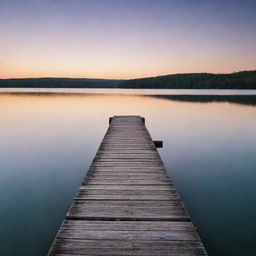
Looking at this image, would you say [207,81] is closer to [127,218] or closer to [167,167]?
[167,167]

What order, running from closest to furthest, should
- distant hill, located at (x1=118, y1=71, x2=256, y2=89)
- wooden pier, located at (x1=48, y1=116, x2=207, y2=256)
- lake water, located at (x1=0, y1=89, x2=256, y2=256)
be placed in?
wooden pier, located at (x1=48, y1=116, x2=207, y2=256)
lake water, located at (x1=0, y1=89, x2=256, y2=256)
distant hill, located at (x1=118, y1=71, x2=256, y2=89)

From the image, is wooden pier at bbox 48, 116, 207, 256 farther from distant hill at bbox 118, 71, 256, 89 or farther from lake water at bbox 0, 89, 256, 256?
distant hill at bbox 118, 71, 256, 89

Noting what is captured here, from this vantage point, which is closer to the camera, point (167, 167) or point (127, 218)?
point (127, 218)

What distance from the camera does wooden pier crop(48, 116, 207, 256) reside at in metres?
2.42

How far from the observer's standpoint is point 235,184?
268 inches

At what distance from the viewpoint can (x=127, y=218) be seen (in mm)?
2994

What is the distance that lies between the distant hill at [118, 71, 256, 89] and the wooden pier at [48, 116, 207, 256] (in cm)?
9168

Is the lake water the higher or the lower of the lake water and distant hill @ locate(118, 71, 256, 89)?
the lower

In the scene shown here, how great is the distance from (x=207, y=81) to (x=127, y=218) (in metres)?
95.9

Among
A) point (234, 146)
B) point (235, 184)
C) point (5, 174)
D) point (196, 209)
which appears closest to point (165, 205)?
point (196, 209)

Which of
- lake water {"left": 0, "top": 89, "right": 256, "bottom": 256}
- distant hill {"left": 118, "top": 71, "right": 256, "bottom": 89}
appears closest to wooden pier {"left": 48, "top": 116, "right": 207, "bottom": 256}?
lake water {"left": 0, "top": 89, "right": 256, "bottom": 256}

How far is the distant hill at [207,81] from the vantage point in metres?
86.8

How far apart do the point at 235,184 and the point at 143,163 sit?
3.26 metres

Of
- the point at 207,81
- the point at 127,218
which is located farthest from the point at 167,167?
the point at 207,81
